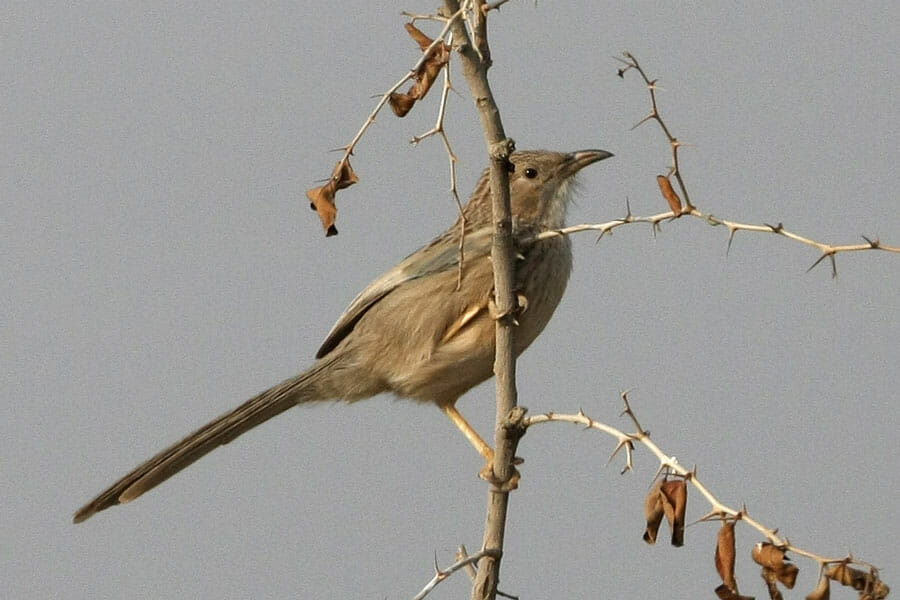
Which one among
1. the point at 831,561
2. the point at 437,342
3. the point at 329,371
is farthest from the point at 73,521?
the point at 831,561

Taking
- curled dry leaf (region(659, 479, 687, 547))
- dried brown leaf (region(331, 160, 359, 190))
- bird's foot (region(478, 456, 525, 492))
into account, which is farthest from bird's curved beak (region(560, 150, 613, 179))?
curled dry leaf (region(659, 479, 687, 547))

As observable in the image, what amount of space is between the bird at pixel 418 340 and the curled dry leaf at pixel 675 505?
2.46 meters

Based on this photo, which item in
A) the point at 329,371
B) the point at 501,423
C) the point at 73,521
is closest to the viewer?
the point at 501,423

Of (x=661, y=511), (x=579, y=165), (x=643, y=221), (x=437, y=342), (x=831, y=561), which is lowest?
(x=831, y=561)

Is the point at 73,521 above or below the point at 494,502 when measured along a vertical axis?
above

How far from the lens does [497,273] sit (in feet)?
15.3

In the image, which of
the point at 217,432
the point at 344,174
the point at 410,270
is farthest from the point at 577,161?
the point at 344,174

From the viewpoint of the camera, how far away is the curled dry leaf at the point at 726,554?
3.67 m

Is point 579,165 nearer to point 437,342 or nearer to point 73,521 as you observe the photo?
point 437,342

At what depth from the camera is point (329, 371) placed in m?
6.81

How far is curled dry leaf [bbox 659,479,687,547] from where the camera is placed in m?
3.85

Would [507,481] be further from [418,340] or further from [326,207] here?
[418,340]

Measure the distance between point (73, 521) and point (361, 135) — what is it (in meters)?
3.08

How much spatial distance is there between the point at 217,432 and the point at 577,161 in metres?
2.42
